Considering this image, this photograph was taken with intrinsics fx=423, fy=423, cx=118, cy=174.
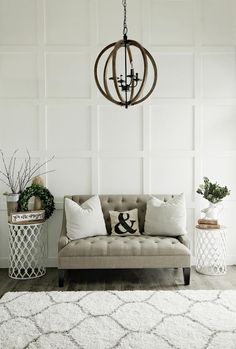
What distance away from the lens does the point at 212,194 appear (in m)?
4.65

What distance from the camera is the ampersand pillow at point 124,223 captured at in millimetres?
4664

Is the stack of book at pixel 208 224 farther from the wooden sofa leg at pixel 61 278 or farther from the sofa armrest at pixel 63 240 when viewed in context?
the wooden sofa leg at pixel 61 278

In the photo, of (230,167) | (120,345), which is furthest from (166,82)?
(120,345)

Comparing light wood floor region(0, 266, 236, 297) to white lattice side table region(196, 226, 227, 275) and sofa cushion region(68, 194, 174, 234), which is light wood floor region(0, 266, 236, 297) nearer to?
white lattice side table region(196, 226, 227, 275)

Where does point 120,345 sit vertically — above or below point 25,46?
below

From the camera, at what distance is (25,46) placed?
4.92 m

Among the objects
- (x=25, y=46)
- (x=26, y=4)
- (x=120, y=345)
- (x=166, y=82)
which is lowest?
(x=120, y=345)

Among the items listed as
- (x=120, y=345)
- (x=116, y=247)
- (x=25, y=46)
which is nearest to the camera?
(x=120, y=345)

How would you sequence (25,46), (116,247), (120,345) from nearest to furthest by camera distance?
(120,345) → (116,247) → (25,46)

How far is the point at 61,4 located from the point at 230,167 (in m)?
2.76

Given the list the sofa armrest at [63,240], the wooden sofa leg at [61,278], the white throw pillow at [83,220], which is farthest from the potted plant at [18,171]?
the wooden sofa leg at [61,278]

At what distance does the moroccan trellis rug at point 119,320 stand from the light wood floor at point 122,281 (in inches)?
Answer: 8.8

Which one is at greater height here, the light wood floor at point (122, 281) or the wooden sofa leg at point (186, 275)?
the wooden sofa leg at point (186, 275)

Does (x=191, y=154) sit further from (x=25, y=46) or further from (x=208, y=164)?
(x=25, y=46)
